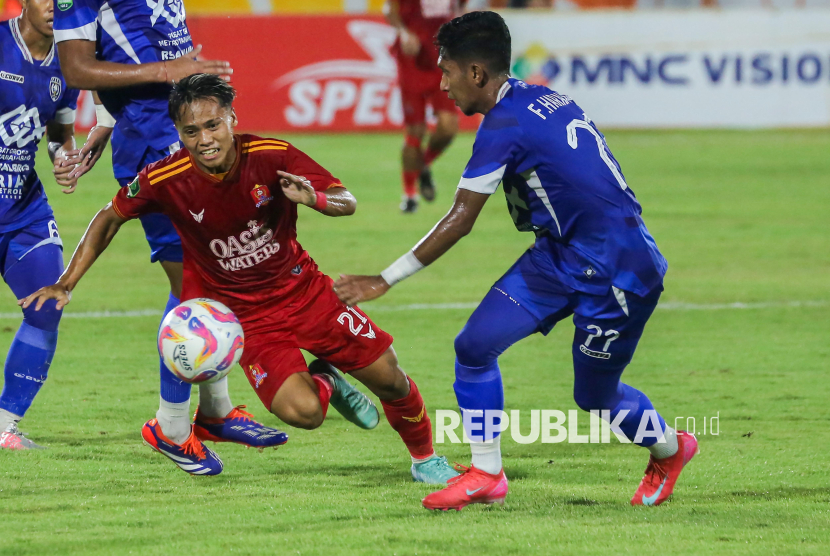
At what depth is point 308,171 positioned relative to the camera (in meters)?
4.90

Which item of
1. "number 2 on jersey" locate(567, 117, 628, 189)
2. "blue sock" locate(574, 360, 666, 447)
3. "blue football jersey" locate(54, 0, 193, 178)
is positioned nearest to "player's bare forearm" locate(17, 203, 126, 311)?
"blue football jersey" locate(54, 0, 193, 178)

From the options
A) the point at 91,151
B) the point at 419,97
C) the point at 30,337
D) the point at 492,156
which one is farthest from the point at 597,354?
the point at 419,97

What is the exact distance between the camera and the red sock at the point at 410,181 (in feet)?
43.3

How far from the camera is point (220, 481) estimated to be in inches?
201

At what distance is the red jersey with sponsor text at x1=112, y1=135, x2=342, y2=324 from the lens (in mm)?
4914

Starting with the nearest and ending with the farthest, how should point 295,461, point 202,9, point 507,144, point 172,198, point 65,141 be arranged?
point 507,144 → point 172,198 → point 295,461 → point 65,141 → point 202,9

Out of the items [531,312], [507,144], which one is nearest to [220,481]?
[531,312]

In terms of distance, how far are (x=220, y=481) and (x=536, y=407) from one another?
6.26 ft

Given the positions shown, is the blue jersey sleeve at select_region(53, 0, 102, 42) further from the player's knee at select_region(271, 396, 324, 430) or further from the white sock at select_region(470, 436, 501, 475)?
the white sock at select_region(470, 436, 501, 475)

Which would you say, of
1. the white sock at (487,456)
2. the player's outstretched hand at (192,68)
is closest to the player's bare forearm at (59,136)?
the player's outstretched hand at (192,68)

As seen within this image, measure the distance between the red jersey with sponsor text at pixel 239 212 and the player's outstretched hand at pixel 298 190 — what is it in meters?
0.28

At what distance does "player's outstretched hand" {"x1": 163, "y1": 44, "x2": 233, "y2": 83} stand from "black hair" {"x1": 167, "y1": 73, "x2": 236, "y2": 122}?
26 centimetres

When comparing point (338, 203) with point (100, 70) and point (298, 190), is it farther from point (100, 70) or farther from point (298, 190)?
point (100, 70)

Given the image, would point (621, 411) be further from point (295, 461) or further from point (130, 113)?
→ point (130, 113)
